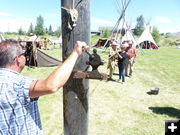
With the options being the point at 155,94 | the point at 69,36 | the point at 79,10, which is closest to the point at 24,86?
the point at 69,36

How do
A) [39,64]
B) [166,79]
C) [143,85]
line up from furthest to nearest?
[39,64]
[166,79]
[143,85]

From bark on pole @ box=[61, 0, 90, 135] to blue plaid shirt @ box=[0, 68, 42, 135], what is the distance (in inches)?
18.0

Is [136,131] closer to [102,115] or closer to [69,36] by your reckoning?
[102,115]

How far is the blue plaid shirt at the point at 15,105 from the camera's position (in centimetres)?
148

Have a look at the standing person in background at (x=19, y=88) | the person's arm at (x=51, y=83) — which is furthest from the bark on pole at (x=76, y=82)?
the person's arm at (x=51, y=83)

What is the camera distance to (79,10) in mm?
1834

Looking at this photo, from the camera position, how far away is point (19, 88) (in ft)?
4.81

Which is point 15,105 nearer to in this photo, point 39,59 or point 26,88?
point 26,88

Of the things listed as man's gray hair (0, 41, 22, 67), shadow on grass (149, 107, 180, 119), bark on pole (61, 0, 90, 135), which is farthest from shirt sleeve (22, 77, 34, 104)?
shadow on grass (149, 107, 180, 119)

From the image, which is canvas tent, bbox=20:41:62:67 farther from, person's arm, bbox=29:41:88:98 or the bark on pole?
person's arm, bbox=29:41:88:98

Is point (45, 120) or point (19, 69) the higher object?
point (19, 69)

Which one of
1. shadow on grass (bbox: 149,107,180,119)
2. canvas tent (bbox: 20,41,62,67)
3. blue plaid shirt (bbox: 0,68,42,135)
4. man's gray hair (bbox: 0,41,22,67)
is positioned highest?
man's gray hair (bbox: 0,41,22,67)

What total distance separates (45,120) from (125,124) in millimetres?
1926

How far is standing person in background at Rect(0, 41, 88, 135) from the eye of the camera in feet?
4.66
